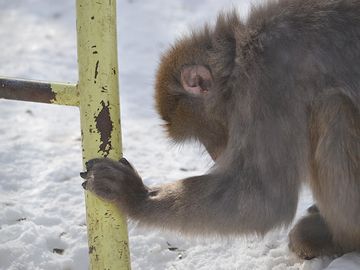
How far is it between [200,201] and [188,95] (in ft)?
1.59

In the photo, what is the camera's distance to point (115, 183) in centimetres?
257

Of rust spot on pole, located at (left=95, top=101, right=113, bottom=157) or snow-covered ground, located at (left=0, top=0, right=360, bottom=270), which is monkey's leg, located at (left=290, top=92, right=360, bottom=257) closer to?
snow-covered ground, located at (left=0, top=0, right=360, bottom=270)

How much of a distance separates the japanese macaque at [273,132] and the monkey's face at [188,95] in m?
0.04

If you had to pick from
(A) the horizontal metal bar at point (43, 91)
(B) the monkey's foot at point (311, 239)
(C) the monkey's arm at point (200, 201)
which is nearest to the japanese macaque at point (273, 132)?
(C) the monkey's arm at point (200, 201)

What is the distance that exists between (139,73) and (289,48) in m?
2.53

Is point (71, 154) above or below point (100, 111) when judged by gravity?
below

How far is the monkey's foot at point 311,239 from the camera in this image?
126 inches

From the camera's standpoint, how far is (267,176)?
2.52 metres

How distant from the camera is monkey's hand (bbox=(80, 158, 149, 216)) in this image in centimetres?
255

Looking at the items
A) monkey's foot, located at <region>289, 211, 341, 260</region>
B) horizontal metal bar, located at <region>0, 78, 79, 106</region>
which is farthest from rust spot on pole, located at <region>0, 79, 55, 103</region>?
monkey's foot, located at <region>289, 211, 341, 260</region>

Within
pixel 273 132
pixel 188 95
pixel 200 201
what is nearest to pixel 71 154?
pixel 188 95

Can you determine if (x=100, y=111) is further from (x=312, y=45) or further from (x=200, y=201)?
(x=312, y=45)

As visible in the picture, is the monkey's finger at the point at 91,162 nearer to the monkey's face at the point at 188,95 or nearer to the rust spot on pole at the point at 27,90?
the rust spot on pole at the point at 27,90

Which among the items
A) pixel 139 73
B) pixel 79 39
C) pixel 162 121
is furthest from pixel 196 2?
pixel 79 39
